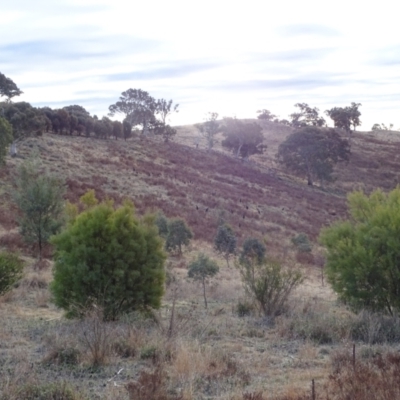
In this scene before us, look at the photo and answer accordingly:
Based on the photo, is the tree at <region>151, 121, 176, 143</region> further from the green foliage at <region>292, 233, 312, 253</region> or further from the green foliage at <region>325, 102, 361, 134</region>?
the green foliage at <region>292, 233, 312, 253</region>

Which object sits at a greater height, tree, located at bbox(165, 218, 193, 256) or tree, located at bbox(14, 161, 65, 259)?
tree, located at bbox(14, 161, 65, 259)

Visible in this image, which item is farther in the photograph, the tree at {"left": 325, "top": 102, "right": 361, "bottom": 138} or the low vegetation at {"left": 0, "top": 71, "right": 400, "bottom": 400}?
the tree at {"left": 325, "top": 102, "right": 361, "bottom": 138}

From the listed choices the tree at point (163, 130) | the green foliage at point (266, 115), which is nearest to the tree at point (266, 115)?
the green foliage at point (266, 115)

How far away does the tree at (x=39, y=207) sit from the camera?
66.5ft

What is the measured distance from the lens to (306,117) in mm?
105000

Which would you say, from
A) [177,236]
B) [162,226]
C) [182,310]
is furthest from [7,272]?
[162,226]

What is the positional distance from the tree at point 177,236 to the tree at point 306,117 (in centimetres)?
8000

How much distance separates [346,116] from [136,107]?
32.5 meters

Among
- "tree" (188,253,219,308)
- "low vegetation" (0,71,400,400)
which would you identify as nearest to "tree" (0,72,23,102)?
"low vegetation" (0,71,400,400)

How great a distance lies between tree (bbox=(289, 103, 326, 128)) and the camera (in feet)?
338

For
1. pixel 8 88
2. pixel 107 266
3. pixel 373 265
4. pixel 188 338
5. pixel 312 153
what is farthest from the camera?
pixel 312 153

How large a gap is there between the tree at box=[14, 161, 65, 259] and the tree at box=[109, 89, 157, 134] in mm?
61487

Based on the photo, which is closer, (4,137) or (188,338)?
(188,338)

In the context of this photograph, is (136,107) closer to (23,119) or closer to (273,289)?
(23,119)
